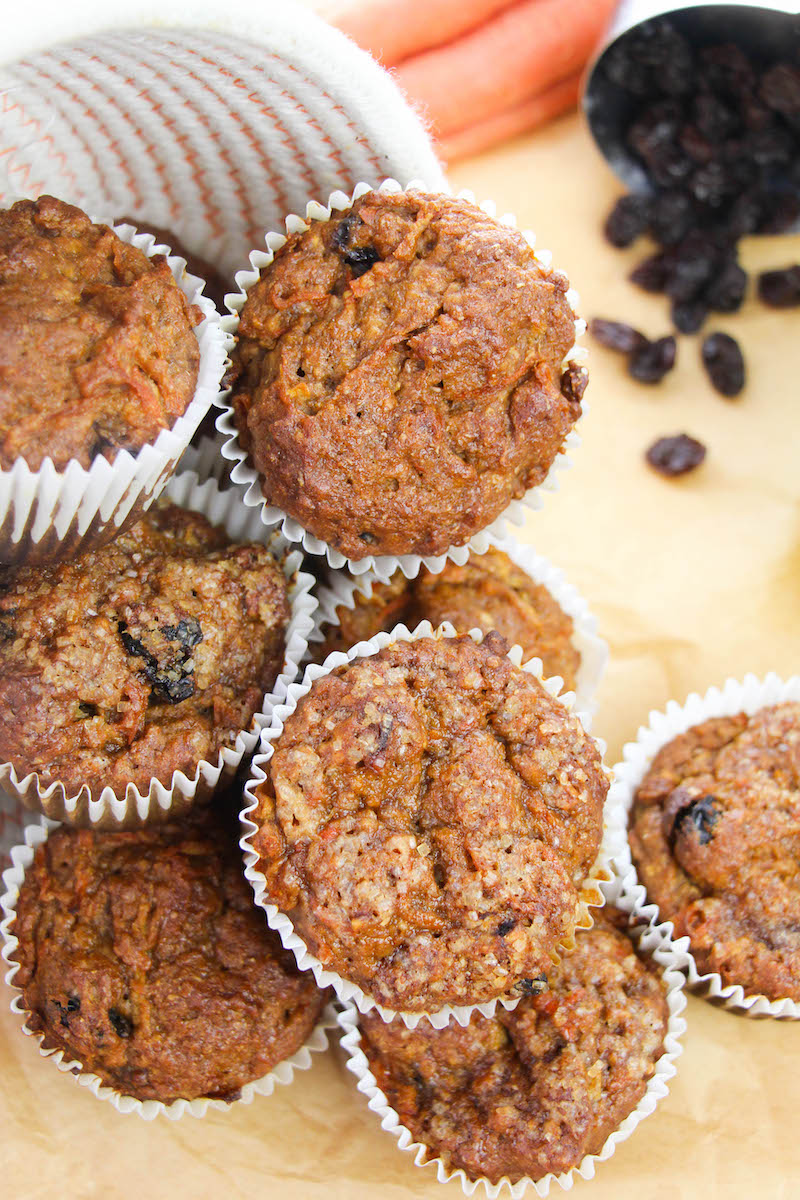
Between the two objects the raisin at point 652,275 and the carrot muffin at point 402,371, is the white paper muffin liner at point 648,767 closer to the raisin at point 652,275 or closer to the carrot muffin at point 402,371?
the carrot muffin at point 402,371

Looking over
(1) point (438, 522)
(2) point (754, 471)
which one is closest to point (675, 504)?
(2) point (754, 471)

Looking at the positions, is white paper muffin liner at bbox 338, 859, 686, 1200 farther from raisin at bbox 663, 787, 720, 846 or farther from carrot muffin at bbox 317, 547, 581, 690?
carrot muffin at bbox 317, 547, 581, 690

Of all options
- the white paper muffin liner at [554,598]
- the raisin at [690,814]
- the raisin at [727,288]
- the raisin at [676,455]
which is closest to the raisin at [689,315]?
the raisin at [727,288]

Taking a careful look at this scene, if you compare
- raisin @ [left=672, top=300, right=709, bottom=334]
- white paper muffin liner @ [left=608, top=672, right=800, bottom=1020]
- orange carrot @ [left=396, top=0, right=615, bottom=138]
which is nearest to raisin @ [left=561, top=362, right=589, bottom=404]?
white paper muffin liner @ [left=608, top=672, right=800, bottom=1020]

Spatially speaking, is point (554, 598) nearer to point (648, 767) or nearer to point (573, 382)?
point (648, 767)

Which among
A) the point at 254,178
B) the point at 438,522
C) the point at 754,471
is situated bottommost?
the point at 754,471

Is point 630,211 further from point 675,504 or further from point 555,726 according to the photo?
point 555,726
